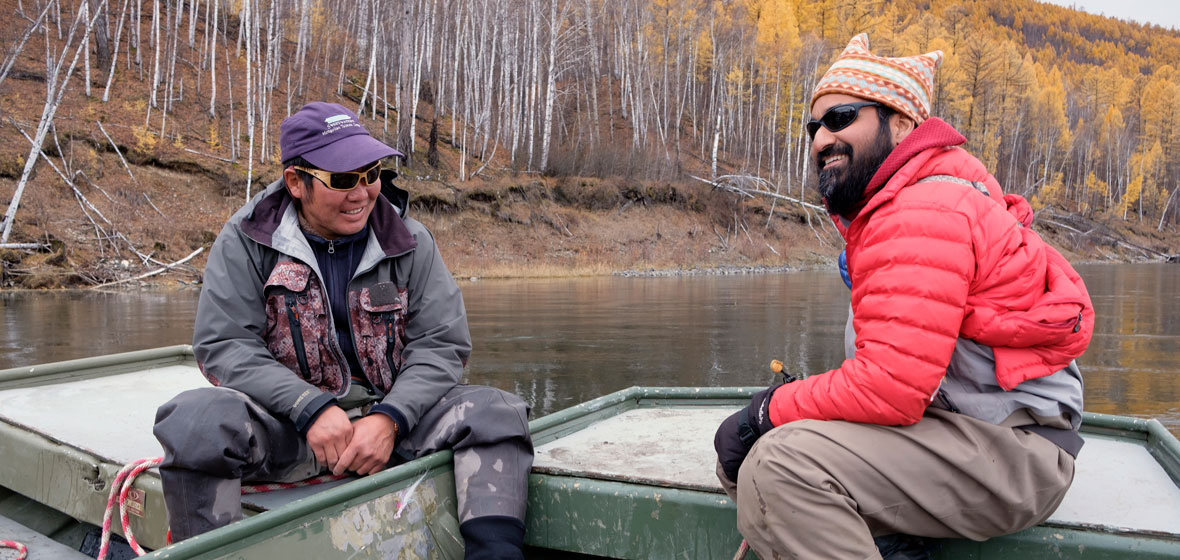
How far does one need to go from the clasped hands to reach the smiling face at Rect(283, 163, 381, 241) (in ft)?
1.93

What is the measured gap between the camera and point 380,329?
2.73 meters

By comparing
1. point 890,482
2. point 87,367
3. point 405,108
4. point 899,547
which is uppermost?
point 405,108

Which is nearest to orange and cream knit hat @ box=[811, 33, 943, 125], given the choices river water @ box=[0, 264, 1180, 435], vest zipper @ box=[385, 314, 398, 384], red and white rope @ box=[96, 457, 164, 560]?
vest zipper @ box=[385, 314, 398, 384]

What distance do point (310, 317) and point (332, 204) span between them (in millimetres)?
359

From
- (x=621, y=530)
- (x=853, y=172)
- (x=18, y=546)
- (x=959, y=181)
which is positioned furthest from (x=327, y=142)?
(x=959, y=181)

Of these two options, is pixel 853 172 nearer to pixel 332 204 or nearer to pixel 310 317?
pixel 332 204

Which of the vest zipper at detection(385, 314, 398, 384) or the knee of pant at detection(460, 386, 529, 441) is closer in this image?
the knee of pant at detection(460, 386, 529, 441)

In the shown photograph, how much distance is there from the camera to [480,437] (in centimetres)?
247

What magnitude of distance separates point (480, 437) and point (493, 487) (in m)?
0.16

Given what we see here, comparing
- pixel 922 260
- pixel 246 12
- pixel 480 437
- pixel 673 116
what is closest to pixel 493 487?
pixel 480 437

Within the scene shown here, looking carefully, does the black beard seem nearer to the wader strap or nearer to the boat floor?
the wader strap

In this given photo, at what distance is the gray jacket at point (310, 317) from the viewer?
2.51 m

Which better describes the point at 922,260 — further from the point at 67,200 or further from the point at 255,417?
the point at 67,200

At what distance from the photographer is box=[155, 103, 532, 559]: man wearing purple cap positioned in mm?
2309
